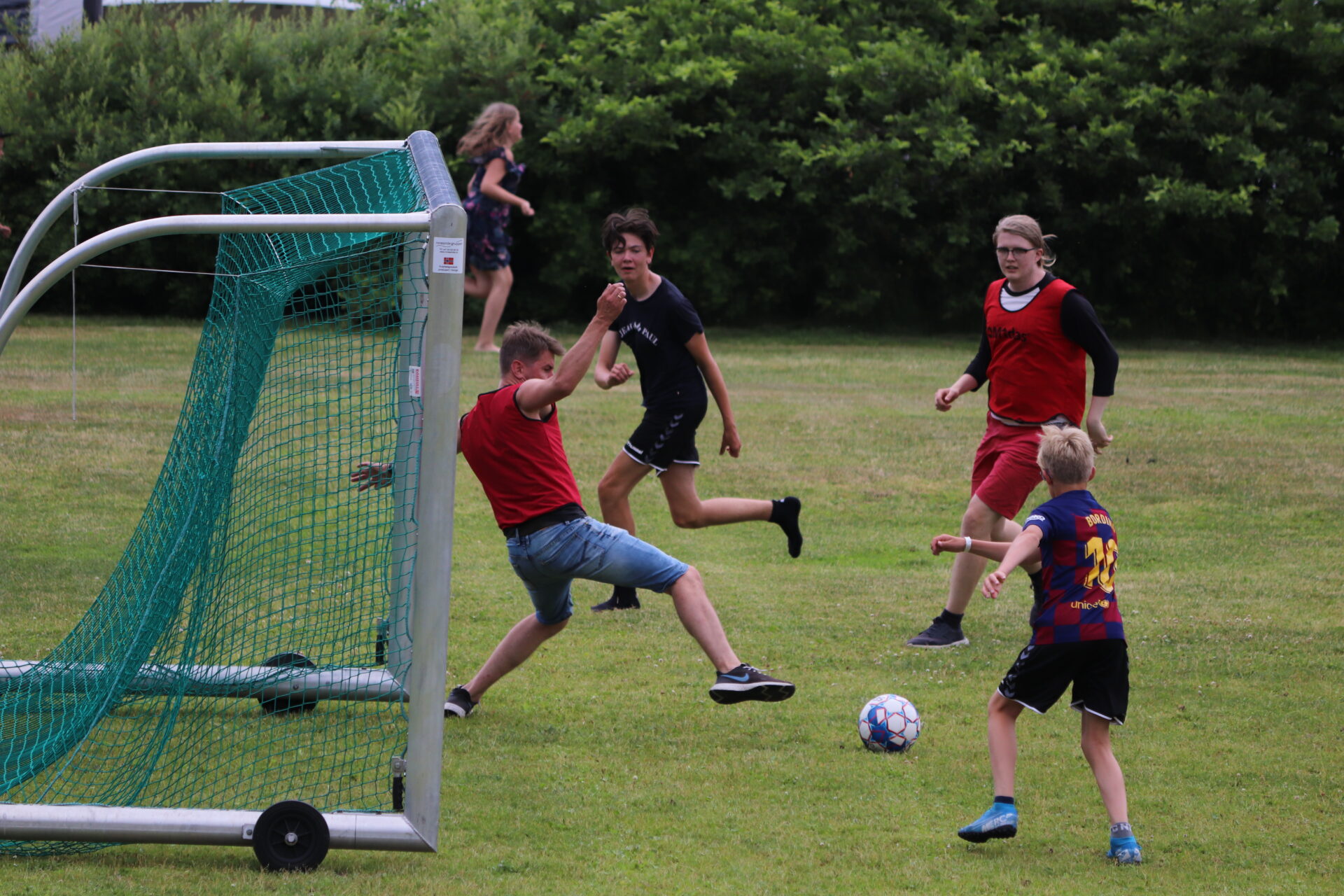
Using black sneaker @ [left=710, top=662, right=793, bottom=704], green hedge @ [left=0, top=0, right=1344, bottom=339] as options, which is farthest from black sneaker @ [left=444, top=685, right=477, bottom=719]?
green hedge @ [left=0, top=0, right=1344, bottom=339]

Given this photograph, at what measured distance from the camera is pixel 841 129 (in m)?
18.4

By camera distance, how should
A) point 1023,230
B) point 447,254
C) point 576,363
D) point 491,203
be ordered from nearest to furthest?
point 447,254
point 576,363
point 1023,230
point 491,203

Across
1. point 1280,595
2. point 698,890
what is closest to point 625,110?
point 1280,595

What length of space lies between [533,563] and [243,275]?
1458mm

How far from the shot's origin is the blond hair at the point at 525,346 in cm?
529

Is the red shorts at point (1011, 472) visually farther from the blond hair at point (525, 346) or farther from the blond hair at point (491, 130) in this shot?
the blond hair at point (491, 130)

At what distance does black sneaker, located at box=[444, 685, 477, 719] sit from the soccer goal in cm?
20

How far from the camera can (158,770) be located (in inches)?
195

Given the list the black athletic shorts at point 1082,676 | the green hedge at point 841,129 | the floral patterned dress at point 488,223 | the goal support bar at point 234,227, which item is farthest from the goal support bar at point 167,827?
the green hedge at point 841,129

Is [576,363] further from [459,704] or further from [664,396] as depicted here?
[664,396]

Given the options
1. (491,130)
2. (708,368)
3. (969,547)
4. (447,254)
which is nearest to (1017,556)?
(969,547)

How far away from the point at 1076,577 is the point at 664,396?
3.17 meters

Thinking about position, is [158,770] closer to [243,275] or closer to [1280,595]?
[243,275]

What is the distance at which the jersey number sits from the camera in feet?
14.7
